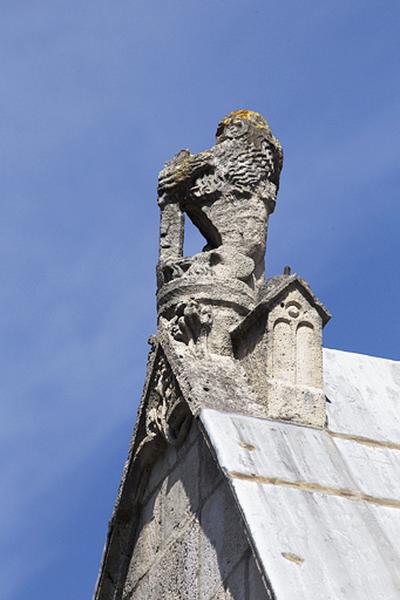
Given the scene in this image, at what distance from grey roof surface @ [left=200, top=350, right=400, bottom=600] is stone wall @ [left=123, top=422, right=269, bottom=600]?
0.75ft

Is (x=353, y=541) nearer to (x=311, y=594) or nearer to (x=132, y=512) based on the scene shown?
(x=311, y=594)

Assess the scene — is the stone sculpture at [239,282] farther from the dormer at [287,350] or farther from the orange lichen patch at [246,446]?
the orange lichen patch at [246,446]

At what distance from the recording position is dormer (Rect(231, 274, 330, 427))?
358 inches

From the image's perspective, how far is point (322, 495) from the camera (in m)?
8.23

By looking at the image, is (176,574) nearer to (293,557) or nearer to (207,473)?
(207,473)

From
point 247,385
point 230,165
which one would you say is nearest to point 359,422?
point 247,385

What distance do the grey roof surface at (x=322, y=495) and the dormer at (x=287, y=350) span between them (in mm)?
177

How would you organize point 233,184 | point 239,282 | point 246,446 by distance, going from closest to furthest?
point 246,446 < point 239,282 < point 233,184

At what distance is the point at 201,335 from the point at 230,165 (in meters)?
1.31

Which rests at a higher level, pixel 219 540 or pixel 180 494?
pixel 180 494

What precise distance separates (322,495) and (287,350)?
1.31m

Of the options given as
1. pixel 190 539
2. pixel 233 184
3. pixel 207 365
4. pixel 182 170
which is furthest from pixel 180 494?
pixel 182 170

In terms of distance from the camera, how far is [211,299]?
9820 mm

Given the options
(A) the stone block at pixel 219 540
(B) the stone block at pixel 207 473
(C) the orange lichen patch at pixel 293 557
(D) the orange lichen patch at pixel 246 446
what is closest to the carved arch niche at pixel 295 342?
(B) the stone block at pixel 207 473
